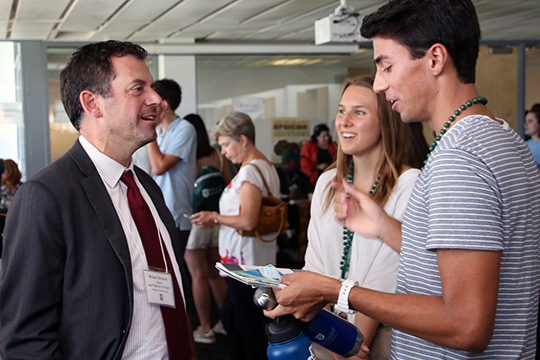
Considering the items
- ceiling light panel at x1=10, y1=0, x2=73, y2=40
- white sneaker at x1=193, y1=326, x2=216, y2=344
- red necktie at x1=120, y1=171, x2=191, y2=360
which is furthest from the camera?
ceiling light panel at x1=10, y1=0, x2=73, y2=40

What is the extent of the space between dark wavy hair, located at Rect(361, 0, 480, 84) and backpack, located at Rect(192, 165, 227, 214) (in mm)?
2806

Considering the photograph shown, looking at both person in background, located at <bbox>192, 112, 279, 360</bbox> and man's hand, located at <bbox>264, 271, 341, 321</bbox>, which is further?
person in background, located at <bbox>192, 112, 279, 360</bbox>

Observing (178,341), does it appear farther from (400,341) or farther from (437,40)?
(437,40)

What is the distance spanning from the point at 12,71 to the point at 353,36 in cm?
419

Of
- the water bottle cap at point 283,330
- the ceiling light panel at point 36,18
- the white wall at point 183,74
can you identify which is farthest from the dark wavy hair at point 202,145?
the water bottle cap at point 283,330

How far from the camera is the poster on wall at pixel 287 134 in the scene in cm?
700

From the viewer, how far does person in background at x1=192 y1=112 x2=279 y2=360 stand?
2965 mm

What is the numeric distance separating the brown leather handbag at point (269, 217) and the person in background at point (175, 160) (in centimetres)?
70

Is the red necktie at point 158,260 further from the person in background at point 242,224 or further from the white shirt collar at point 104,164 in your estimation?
the person in background at point 242,224

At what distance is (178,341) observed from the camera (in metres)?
1.51

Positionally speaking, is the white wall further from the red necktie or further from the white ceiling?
the red necktie

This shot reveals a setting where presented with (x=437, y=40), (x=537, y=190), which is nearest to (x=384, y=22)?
(x=437, y=40)

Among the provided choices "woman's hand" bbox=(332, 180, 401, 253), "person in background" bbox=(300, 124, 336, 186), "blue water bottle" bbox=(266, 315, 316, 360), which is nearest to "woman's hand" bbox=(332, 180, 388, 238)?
"woman's hand" bbox=(332, 180, 401, 253)

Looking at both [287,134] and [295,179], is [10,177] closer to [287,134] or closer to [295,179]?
[295,179]
